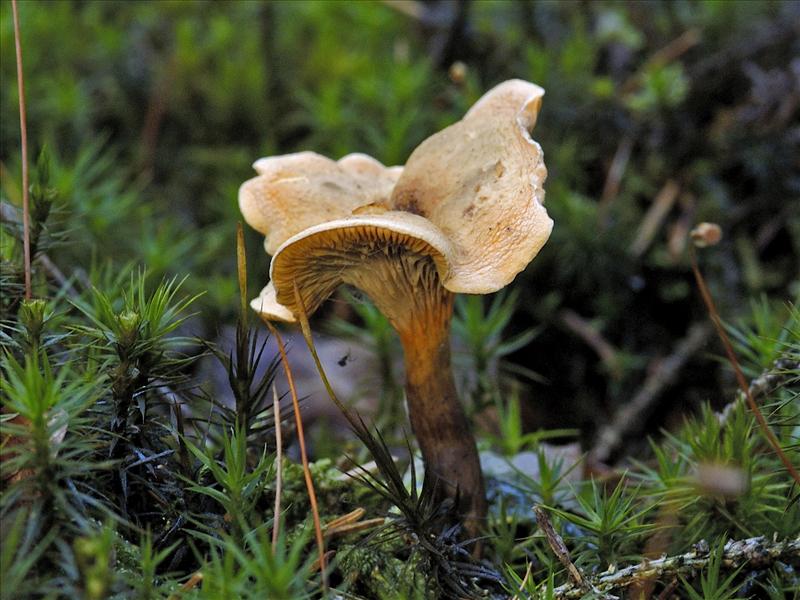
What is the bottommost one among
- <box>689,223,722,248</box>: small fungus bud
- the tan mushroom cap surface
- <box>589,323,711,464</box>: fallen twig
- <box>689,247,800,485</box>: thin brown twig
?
<box>589,323,711,464</box>: fallen twig

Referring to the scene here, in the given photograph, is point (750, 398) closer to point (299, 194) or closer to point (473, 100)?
point (299, 194)

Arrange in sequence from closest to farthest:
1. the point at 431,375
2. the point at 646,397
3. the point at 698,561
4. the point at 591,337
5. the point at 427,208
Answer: the point at 698,561
the point at 427,208
the point at 431,375
the point at 646,397
the point at 591,337

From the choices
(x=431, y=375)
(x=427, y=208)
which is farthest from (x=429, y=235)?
(x=431, y=375)

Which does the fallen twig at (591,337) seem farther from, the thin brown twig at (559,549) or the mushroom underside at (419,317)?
the thin brown twig at (559,549)

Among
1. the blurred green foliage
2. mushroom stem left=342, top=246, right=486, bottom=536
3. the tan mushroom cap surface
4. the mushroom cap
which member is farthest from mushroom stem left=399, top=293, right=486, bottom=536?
the blurred green foliage

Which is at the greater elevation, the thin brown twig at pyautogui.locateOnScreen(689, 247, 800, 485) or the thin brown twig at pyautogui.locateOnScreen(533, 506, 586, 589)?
the thin brown twig at pyautogui.locateOnScreen(689, 247, 800, 485)

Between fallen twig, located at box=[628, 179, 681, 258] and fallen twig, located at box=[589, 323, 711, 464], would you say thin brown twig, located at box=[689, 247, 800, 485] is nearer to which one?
fallen twig, located at box=[589, 323, 711, 464]
